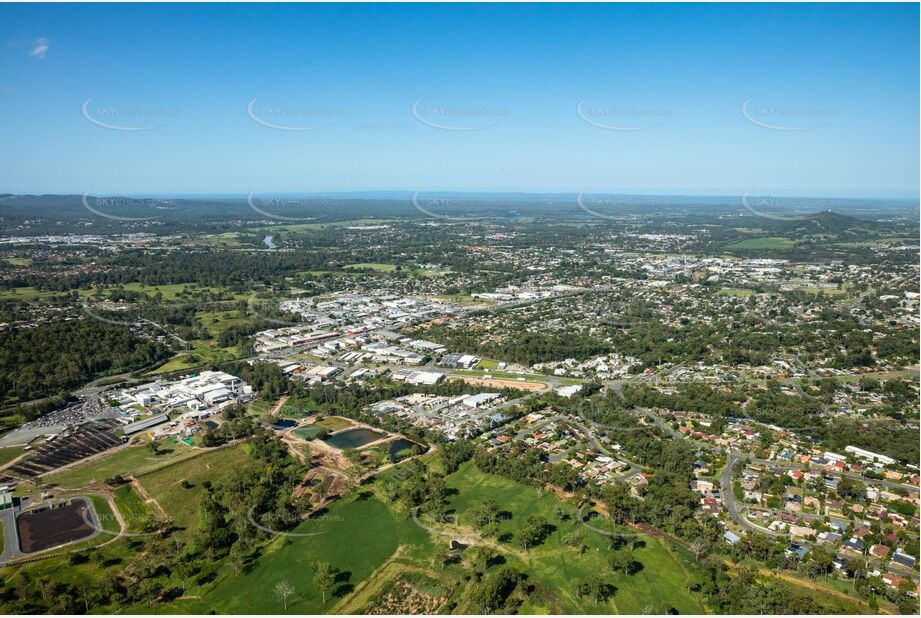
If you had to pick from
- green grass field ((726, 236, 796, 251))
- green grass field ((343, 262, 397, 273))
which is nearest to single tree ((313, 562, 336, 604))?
green grass field ((343, 262, 397, 273))

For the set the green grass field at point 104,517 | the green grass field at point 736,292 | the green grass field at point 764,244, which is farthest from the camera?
the green grass field at point 764,244

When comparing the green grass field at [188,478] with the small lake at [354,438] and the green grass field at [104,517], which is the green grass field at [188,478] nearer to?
the green grass field at [104,517]

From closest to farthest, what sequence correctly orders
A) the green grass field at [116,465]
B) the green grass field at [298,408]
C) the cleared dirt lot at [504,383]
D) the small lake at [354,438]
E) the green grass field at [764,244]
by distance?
the green grass field at [116,465] → the small lake at [354,438] → the green grass field at [298,408] → the cleared dirt lot at [504,383] → the green grass field at [764,244]

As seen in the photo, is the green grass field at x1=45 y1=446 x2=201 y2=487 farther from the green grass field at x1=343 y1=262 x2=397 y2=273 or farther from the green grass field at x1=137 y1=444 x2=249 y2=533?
the green grass field at x1=343 y1=262 x2=397 y2=273

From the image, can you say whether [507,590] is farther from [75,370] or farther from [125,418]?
[75,370]

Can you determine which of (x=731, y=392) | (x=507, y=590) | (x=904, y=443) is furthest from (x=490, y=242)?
(x=507, y=590)

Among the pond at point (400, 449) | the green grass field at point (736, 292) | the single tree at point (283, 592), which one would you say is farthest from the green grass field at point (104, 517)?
the green grass field at point (736, 292)
